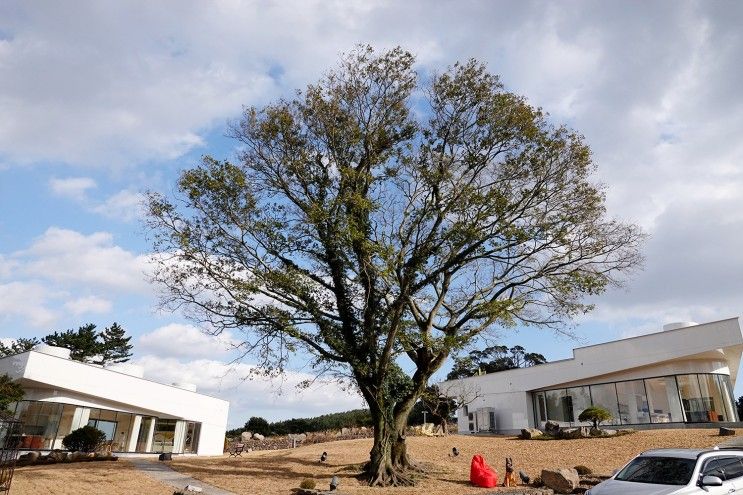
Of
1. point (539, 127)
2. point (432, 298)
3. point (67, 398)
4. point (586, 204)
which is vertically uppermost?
point (539, 127)

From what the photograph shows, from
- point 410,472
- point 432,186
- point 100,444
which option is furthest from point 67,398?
point 432,186

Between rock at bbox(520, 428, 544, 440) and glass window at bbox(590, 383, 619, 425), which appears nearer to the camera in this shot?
rock at bbox(520, 428, 544, 440)

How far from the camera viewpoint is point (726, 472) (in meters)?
10.3

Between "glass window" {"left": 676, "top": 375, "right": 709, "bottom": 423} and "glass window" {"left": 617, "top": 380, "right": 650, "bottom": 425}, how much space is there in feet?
7.26

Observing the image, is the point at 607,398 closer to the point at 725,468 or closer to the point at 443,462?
the point at 443,462

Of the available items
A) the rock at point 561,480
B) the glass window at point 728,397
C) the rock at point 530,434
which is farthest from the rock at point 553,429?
the rock at point 561,480

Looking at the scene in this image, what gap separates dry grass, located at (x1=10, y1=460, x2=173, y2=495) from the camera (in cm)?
1648

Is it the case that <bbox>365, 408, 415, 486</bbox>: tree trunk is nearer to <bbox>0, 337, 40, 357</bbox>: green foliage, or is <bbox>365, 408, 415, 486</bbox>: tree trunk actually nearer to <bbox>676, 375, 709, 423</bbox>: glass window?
<bbox>676, 375, 709, 423</bbox>: glass window

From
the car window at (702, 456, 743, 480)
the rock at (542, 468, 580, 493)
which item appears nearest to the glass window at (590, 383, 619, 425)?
the rock at (542, 468, 580, 493)

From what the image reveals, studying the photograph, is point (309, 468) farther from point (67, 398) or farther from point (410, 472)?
point (67, 398)

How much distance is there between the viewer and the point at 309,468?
857 inches

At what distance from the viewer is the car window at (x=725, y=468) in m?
10.1

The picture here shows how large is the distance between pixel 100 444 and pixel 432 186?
2563cm

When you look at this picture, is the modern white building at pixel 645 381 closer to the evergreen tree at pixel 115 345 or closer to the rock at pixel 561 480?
the rock at pixel 561 480
